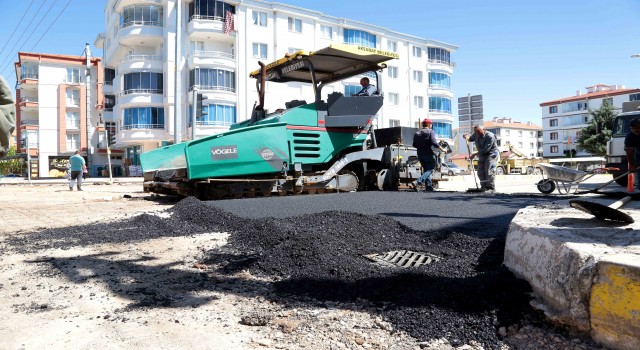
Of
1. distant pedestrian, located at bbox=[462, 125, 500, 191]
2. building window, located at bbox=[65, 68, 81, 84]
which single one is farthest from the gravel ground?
building window, located at bbox=[65, 68, 81, 84]

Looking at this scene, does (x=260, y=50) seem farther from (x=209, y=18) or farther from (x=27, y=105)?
(x=27, y=105)

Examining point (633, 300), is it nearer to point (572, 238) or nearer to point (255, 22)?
point (572, 238)

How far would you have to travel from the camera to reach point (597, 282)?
1.94m

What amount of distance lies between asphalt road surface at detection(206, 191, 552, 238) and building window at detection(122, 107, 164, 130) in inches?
1177

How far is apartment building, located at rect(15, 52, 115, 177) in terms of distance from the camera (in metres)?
45.6

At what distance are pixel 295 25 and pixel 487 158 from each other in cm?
3198

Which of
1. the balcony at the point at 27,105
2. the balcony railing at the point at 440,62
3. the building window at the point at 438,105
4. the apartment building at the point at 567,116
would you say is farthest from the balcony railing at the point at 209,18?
the apartment building at the point at 567,116

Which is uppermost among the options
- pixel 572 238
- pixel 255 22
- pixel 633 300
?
pixel 255 22

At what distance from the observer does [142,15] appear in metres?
34.8

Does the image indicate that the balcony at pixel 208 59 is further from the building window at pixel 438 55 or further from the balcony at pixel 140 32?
the building window at pixel 438 55

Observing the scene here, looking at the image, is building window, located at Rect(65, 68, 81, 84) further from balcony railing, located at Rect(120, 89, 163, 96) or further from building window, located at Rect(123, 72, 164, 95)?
building window, located at Rect(123, 72, 164, 95)

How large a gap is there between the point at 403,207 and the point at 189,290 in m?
3.65

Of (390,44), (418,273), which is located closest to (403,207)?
(418,273)

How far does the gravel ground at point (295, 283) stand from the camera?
7.27ft
